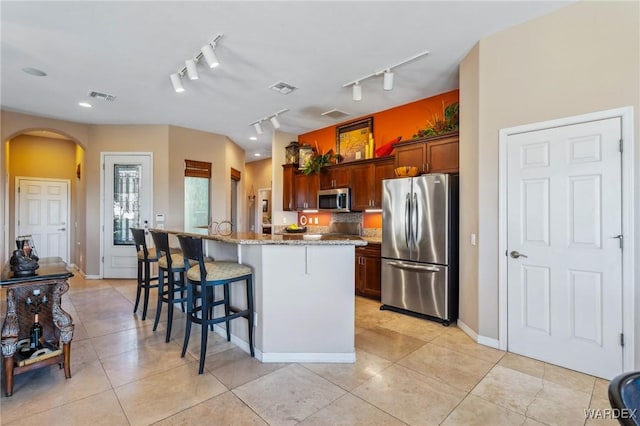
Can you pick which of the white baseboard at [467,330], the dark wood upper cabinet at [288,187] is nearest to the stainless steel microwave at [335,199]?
the dark wood upper cabinet at [288,187]

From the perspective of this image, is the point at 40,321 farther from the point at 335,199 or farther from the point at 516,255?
the point at 516,255

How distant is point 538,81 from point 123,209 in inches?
259

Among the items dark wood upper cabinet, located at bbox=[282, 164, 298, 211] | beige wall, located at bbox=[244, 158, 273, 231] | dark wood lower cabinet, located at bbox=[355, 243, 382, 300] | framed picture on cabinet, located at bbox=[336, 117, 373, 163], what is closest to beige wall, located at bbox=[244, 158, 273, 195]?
beige wall, located at bbox=[244, 158, 273, 231]

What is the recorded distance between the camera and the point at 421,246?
3.64 metres

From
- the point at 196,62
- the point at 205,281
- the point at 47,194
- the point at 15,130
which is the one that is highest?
the point at 196,62

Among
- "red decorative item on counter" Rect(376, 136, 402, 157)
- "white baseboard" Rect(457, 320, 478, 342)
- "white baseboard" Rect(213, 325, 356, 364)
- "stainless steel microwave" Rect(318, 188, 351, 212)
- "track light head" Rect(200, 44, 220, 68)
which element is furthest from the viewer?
"stainless steel microwave" Rect(318, 188, 351, 212)

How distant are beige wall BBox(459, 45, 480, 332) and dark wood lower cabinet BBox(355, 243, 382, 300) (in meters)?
1.25

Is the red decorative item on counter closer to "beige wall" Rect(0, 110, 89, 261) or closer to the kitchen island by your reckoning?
the kitchen island

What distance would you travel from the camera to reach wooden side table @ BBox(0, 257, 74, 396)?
2.10m

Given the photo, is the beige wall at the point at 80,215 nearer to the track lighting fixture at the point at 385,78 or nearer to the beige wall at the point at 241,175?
the beige wall at the point at 241,175

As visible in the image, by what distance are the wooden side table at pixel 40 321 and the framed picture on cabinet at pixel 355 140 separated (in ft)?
13.6

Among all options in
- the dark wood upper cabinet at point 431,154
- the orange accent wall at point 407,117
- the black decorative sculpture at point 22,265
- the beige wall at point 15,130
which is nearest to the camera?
the black decorative sculpture at point 22,265

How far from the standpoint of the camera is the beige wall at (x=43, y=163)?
20.9 feet

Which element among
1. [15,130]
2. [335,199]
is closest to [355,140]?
[335,199]
